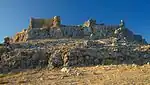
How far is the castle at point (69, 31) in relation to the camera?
6269cm

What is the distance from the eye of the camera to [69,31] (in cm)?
6462

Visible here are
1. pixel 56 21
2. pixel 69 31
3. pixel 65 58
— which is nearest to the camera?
pixel 65 58

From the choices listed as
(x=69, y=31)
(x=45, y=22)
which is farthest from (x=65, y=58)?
(x=45, y=22)

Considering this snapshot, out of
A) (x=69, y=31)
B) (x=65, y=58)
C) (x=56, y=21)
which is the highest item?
(x=56, y=21)

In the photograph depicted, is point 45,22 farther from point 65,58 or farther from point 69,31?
point 65,58

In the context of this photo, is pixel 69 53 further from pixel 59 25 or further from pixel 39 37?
pixel 59 25

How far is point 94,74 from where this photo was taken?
82.2 ft

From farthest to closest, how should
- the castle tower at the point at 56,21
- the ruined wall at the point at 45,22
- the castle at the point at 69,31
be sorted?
the ruined wall at the point at 45,22
the castle tower at the point at 56,21
the castle at the point at 69,31

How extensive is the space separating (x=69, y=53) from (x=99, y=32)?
97.9 feet

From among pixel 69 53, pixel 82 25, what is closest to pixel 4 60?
pixel 69 53

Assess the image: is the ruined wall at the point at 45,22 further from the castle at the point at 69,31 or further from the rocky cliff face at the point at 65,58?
the rocky cliff face at the point at 65,58

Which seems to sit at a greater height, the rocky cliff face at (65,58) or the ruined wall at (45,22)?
the ruined wall at (45,22)

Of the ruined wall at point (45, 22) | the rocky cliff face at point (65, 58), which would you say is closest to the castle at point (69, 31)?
the ruined wall at point (45, 22)

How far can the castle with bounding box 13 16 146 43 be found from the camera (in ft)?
206
